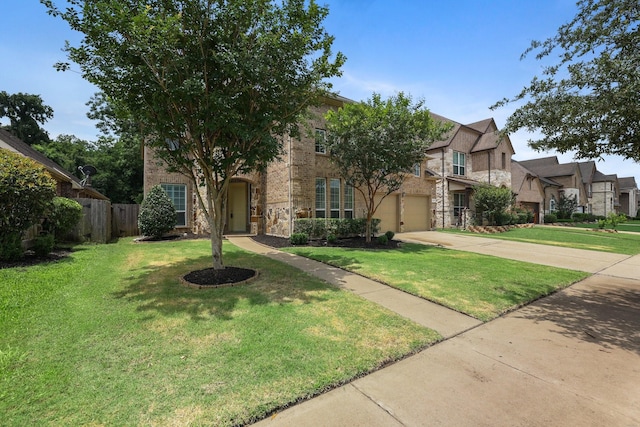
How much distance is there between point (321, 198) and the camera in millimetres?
14484

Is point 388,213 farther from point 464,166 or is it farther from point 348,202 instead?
point 464,166

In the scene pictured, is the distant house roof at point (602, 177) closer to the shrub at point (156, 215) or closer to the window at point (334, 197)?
the window at point (334, 197)

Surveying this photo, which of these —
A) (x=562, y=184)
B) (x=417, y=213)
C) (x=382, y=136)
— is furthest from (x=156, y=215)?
(x=562, y=184)

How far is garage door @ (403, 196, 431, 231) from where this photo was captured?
1889cm

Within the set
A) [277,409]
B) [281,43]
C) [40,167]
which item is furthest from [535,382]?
[40,167]

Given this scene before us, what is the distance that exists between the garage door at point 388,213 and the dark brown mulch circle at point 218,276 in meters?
11.5

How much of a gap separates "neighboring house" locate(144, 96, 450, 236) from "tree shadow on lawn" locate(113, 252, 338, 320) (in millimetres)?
6181

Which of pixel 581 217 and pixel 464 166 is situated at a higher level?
pixel 464 166

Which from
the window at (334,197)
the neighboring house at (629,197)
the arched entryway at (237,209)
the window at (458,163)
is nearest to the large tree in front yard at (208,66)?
the window at (334,197)

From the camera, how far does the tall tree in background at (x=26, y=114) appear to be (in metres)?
31.8

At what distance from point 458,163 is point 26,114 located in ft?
153

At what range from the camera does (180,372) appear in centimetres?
299

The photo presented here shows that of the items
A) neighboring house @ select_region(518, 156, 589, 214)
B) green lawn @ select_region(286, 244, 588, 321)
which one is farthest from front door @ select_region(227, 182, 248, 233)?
neighboring house @ select_region(518, 156, 589, 214)

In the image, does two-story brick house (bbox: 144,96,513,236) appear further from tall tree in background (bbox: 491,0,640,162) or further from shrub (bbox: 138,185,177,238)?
tall tree in background (bbox: 491,0,640,162)
